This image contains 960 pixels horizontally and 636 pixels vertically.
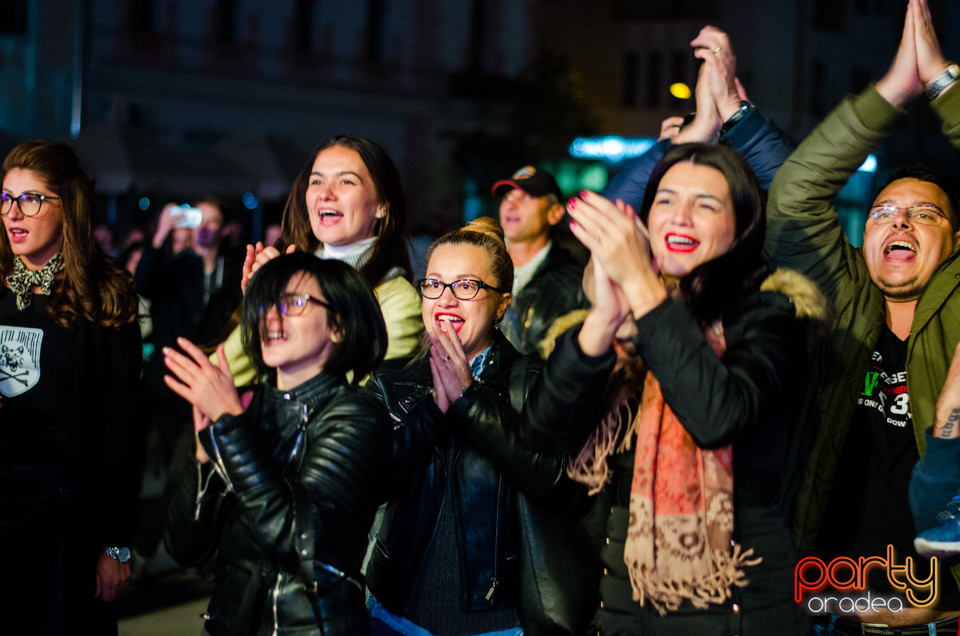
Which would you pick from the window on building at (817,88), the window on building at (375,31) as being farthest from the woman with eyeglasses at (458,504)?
the window on building at (817,88)

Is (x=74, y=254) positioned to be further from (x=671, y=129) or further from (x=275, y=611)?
(x=671, y=129)

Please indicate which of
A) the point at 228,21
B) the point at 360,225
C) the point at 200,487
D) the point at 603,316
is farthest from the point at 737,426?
the point at 228,21

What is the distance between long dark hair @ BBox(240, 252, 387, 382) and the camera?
8.75ft

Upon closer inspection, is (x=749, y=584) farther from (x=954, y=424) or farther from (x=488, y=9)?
(x=488, y=9)

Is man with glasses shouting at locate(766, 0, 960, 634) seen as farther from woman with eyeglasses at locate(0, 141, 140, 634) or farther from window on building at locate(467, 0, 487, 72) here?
window on building at locate(467, 0, 487, 72)

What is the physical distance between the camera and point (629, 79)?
122 ft

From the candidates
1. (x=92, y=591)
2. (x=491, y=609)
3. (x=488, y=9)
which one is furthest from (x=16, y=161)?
(x=488, y=9)

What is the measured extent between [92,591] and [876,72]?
3861cm

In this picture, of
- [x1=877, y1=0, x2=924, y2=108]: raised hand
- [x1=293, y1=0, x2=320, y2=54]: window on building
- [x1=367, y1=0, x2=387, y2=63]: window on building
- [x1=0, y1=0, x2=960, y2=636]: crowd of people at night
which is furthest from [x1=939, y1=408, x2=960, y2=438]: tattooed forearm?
[x1=367, y1=0, x2=387, y2=63]: window on building

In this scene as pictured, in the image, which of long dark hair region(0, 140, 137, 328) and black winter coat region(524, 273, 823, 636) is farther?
long dark hair region(0, 140, 137, 328)

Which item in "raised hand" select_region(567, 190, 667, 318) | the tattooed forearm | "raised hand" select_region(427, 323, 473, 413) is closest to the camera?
"raised hand" select_region(567, 190, 667, 318)

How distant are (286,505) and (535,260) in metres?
4.26

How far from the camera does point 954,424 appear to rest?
2801mm

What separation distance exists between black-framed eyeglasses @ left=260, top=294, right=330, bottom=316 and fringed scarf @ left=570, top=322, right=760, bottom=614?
89 cm
